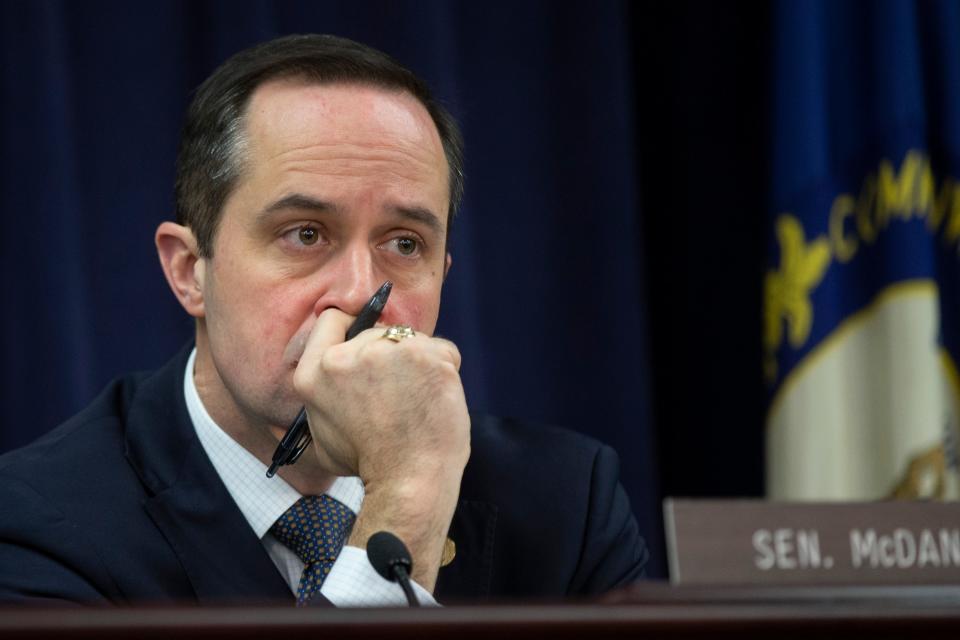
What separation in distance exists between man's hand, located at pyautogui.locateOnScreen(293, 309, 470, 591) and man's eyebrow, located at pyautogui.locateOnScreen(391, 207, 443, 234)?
0.88ft

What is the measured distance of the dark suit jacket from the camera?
5.27ft

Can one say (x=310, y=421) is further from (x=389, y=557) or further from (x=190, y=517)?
(x=389, y=557)

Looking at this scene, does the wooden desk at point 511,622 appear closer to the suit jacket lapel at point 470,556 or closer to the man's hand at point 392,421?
the man's hand at point 392,421

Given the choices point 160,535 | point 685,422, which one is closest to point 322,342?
point 160,535

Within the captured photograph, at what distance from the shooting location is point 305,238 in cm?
179

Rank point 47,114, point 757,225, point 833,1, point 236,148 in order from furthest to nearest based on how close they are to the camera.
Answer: point 757,225, point 833,1, point 47,114, point 236,148

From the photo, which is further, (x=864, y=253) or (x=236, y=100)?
(x=864, y=253)

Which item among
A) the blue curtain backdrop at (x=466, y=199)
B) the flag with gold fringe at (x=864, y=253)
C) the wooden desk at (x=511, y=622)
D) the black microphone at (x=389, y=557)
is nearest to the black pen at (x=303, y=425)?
the black microphone at (x=389, y=557)

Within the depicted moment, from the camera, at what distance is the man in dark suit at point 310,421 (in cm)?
158

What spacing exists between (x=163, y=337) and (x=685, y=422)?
53.1 inches

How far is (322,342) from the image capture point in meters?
1.63

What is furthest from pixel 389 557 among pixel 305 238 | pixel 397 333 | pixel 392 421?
pixel 305 238

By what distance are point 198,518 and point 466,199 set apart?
4.73 ft

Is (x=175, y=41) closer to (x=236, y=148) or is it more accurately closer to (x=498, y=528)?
(x=236, y=148)
